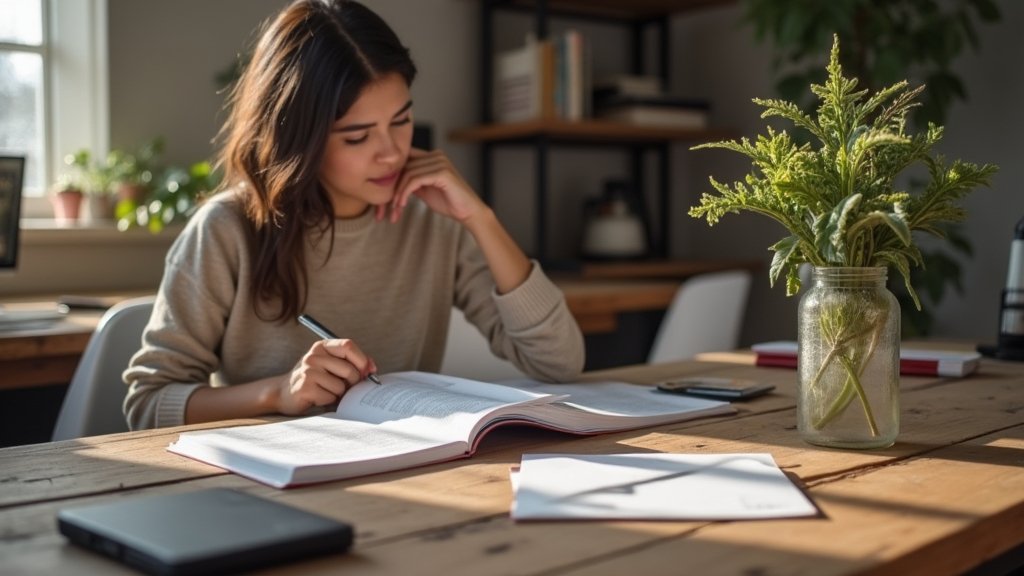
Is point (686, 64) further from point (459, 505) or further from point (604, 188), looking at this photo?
point (459, 505)

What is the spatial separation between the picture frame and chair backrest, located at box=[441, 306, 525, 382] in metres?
0.93

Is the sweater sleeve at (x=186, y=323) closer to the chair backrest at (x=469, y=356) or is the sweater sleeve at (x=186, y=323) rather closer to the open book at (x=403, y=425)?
the open book at (x=403, y=425)

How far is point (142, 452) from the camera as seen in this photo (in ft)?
3.51

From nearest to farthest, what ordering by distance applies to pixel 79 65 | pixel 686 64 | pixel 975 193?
1. pixel 79 65
2. pixel 975 193
3. pixel 686 64

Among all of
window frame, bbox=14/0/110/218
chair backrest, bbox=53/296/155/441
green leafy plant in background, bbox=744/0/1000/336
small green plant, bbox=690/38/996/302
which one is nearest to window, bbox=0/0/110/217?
window frame, bbox=14/0/110/218

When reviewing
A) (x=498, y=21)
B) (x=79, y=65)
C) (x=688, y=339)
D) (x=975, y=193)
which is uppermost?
(x=498, y=21)

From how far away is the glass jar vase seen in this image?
1.05 metres

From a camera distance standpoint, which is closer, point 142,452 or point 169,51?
point 142,452

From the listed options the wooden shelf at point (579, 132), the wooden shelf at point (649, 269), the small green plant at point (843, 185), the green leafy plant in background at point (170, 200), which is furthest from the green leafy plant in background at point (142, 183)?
the small green plant at point (843, 185)

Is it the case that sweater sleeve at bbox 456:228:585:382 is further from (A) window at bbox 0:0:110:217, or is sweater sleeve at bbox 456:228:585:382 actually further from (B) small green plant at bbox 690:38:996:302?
(A) window at bbox 0:0:110:217

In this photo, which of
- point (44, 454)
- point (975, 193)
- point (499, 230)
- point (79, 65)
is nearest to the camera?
point (44, 454)

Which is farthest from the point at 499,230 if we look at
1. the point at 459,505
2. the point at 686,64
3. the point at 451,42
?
the point at 686,64

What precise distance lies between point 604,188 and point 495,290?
1.92 m

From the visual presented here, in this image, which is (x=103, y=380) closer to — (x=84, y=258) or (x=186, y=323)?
(x=186, y=323)
